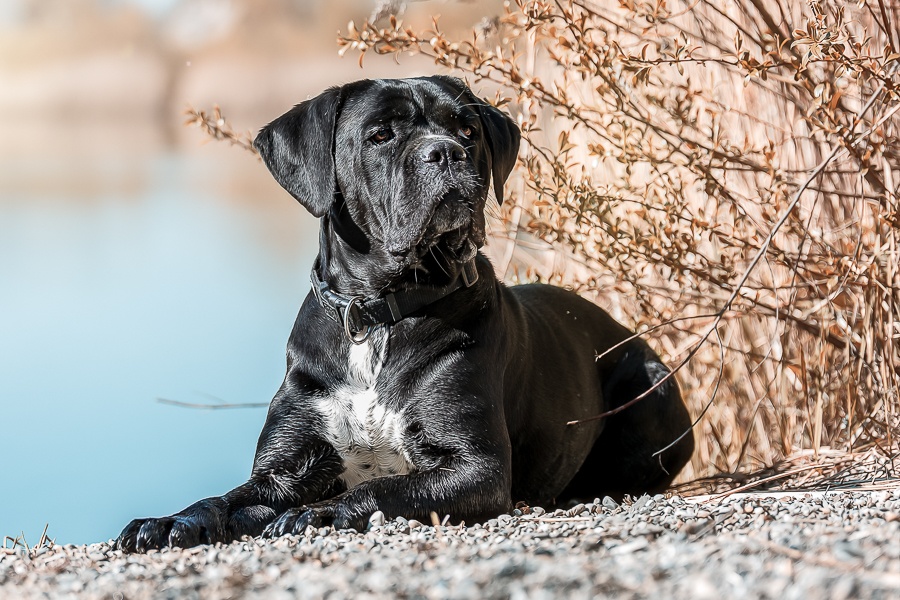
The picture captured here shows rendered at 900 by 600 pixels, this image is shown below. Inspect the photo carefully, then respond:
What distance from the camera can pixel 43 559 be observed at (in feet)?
9.14

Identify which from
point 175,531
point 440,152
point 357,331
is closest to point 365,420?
point 357,331

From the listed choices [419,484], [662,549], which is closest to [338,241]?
[419,484]

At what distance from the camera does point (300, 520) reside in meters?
3.04

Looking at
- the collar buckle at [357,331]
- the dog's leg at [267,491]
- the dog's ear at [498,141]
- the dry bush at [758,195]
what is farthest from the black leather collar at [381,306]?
the dry bush at [758,195]

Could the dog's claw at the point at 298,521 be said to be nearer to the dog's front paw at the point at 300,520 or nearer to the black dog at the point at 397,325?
the dog's front paw at the point at 300,520

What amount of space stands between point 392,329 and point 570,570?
1782mm

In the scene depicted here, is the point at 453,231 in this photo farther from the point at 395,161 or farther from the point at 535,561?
the point at 535,561

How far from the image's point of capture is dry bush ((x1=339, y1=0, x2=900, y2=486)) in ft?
14.1

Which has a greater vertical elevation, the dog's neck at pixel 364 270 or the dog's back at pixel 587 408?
the dog's neck at pixel 364 270

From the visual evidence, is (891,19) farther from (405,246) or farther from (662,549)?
(662,549)

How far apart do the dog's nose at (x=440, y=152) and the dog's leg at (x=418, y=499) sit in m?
1.02

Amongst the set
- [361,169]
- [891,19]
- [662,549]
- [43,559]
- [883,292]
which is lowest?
[662,549]

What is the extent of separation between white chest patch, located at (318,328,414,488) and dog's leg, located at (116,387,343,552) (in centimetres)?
6

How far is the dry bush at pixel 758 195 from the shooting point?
430 centimetres
